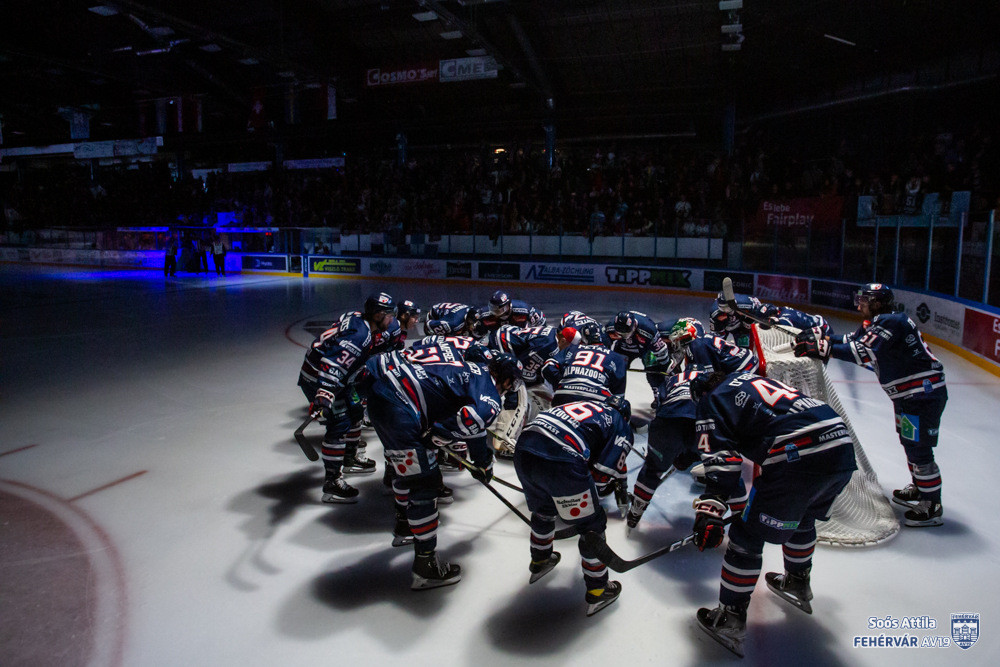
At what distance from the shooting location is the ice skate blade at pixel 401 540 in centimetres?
454

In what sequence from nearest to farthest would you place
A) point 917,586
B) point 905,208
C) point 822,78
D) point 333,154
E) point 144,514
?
point 917,586 → point 144,514 → point 905,208 → point 822,78 → point 333,154

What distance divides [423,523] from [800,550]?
2131mm

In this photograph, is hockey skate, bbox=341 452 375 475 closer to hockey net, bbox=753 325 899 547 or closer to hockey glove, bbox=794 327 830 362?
hockey net, bbox=753 325 899 547

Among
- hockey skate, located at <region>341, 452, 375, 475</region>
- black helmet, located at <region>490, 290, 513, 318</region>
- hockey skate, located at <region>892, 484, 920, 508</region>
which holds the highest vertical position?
black helmet, located at <region>490, 290, 513, 318</region>

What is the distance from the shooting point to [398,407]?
156 inches

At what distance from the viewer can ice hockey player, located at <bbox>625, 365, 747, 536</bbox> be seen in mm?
4273

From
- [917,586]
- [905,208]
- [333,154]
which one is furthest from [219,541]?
[333,154]

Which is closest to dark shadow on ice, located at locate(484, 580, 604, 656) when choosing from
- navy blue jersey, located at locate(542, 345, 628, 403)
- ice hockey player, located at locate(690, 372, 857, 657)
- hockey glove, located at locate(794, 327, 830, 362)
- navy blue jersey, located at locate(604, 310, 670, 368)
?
ice hockey player, located at locate(690, 372, 857, 657)

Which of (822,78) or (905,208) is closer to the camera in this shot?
(905,208)

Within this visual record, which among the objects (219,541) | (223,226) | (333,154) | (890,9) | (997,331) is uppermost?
(890,9)

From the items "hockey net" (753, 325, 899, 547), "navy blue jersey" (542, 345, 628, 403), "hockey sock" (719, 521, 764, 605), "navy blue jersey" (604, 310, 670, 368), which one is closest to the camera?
"hockey sock" (719, 521, 764, 605)

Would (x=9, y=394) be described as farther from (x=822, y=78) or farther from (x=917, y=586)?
(x=822, y=78)

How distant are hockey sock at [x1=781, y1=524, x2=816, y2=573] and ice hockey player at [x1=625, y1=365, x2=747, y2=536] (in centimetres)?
45

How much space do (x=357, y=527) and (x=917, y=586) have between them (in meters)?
3.66
